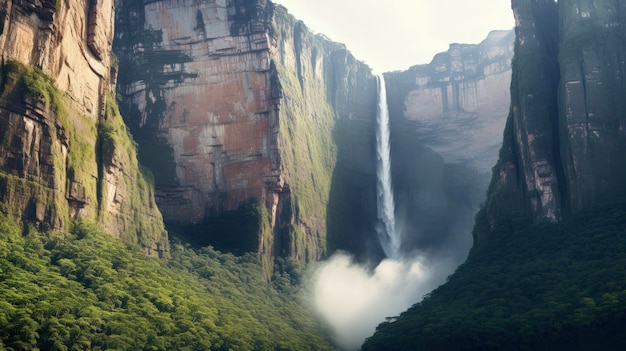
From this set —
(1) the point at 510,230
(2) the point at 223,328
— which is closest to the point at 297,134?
(1) the point at 510,230

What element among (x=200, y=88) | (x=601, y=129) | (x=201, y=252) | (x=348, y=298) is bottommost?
(x=348, y=298)

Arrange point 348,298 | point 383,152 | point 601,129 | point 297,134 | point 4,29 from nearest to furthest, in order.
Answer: point 4,29, point 601,129, point 348,298, point 297,134, point 383,152

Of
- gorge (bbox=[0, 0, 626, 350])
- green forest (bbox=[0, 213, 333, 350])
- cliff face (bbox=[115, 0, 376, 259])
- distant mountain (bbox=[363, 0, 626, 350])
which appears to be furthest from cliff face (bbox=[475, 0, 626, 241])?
green forest (bbox=[0, 213, 333, 350])

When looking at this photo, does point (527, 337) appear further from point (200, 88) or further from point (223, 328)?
point (200, 88)

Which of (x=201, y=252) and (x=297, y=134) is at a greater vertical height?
(x=297, y=134)

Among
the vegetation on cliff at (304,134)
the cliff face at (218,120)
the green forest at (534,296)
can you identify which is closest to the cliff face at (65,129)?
the cliff face at (218,120)

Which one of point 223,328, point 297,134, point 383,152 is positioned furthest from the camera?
point 383,152

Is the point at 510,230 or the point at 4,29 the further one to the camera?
the point at 510,230

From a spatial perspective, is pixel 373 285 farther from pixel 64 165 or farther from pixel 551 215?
pixel 64 165
